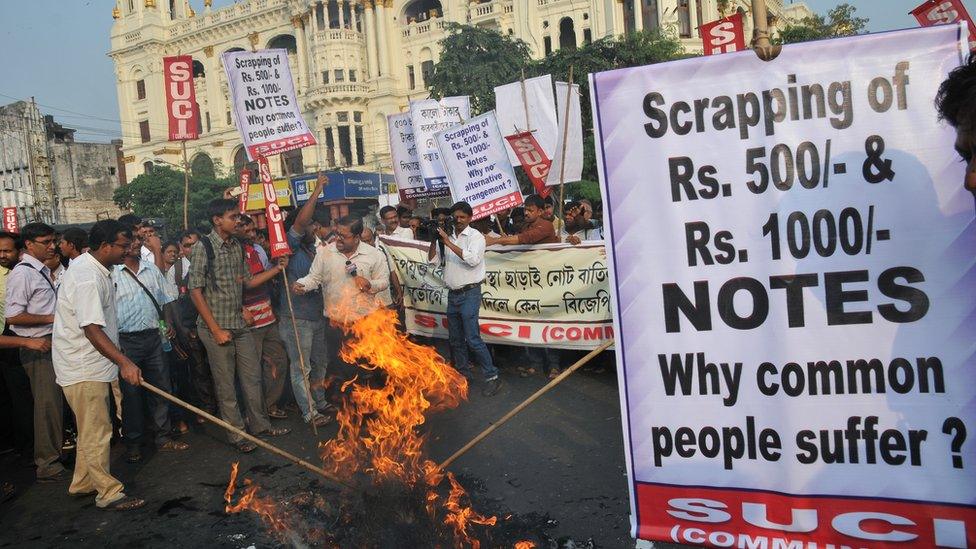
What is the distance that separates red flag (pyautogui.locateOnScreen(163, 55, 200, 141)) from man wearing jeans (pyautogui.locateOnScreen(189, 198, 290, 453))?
3.70m

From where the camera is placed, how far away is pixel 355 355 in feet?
20.3

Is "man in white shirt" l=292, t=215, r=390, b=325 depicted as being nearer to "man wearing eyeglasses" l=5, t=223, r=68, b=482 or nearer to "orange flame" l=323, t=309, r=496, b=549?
"orange flame" l=323, t=309, r=496, b=549

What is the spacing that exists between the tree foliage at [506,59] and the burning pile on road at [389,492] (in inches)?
1025

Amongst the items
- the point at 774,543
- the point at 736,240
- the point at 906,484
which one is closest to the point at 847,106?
the point at 736,240

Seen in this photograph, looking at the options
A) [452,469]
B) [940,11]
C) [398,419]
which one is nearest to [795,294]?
[398,419]

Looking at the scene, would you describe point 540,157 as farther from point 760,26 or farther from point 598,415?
point 760,26

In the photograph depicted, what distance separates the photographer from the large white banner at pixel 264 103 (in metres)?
7.19

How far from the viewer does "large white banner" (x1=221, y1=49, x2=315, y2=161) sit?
7188 millimetres

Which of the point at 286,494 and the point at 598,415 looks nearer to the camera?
the point at 286,494

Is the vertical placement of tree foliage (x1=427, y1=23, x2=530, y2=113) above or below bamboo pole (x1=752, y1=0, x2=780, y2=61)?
above

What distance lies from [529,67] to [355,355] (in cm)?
3079

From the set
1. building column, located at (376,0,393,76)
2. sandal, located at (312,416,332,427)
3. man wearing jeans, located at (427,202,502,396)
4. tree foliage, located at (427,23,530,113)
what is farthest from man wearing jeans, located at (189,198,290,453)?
building column, located at (376,0,393,76)

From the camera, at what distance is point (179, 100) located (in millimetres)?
9297

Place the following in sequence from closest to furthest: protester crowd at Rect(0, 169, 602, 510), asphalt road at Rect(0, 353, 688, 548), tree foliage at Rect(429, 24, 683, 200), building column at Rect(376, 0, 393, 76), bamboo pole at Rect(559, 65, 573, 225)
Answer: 1. asphalt road at Rect(0, 353, 688, 548)
2. protester crowd at Rect(0, 169, 602, 510)
3. bamboo pole at Rect(559, 65, 573, 225)
4. tree foliage at Rect(429, 24, 683, 200)
5. building column at Rect(376, 0, 393, 76)
